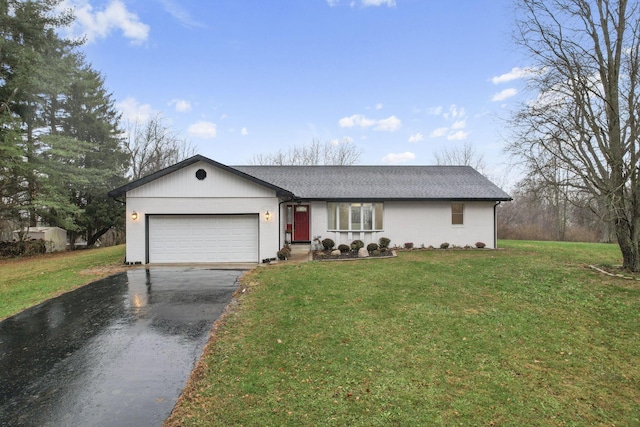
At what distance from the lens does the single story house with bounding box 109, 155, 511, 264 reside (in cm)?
1305

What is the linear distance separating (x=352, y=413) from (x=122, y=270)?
11245mm

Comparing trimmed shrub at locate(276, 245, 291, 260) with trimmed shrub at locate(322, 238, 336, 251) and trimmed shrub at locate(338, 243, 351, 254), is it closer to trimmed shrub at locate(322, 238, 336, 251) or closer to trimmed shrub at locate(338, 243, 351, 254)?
trimmed shrub at locate(322, 238, 336, 251)

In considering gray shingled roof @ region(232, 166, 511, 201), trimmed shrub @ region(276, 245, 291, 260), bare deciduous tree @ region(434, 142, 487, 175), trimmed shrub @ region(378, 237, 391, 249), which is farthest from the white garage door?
bare deciduous tree @ region(434, 142, 487, 175)

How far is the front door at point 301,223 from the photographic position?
16359mm

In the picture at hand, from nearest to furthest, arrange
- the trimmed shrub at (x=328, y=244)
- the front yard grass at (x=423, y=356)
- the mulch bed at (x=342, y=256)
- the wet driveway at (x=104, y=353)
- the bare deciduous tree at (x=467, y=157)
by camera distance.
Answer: the front yard grass at (x=423, y=356), the wet driveway at (x=104, y=353), the mulch bed at (x=342, y=256), the trimmed shrub at (x=328, y=244), the bare deciduous tree at (x=467, y=157)

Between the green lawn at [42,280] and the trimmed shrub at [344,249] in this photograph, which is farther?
the trimmed shrub at [344,249]

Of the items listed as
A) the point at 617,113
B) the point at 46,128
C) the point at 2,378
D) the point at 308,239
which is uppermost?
the point at 46,128

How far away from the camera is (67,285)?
947 centimetres

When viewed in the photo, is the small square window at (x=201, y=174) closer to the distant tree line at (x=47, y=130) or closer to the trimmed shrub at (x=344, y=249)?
the trimmed shrub at (x=344, y=249)

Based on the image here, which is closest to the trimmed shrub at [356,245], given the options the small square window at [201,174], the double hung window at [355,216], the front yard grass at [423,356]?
the double hung window at [355,216]

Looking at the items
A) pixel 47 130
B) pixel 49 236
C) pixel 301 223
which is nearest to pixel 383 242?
pixel 301 223

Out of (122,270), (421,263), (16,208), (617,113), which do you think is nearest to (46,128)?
(16,208)

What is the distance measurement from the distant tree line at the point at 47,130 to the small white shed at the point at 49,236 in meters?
0.59

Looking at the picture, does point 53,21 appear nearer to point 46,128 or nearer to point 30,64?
point 30,64
